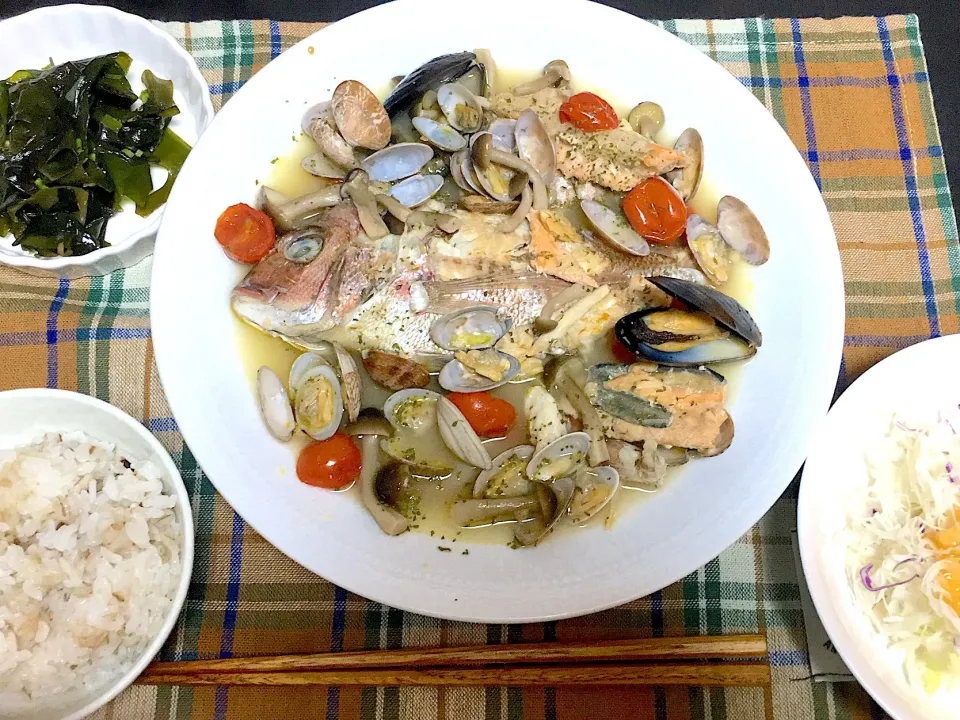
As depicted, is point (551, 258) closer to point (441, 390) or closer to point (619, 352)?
point (619, 352)

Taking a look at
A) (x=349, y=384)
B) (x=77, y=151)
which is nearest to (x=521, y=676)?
(x=349, y=384)

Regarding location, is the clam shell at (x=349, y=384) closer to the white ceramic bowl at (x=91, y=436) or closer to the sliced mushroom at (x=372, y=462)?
the sliced mushroom at (x=372, y=462)

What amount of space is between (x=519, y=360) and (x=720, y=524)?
671 millimetres

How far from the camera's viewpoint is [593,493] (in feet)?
5.80

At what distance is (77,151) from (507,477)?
156 centimetres

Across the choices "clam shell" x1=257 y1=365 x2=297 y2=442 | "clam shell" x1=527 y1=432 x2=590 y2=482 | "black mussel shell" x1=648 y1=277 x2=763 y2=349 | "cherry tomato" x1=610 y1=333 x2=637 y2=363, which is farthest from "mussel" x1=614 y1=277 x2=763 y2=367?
"clam shell" x1=257 y1=365 x2=297 y2=442

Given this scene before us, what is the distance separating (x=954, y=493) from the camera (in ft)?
5.86

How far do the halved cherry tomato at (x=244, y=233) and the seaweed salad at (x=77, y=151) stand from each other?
405mm

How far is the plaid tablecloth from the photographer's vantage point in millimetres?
1916

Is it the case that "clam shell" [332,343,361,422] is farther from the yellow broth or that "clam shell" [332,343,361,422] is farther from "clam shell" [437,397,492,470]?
"clam shell" [437,397,492,470]

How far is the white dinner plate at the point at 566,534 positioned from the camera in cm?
164

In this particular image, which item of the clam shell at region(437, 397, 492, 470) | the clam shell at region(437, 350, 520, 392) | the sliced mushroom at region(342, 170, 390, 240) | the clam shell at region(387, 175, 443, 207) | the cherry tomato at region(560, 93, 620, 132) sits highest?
the cherry tomato at region(560, 93, 620, 132)

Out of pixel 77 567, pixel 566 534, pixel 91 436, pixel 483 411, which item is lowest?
pixel 77 567

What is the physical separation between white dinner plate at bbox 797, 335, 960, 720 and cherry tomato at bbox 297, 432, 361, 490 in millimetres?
1187
